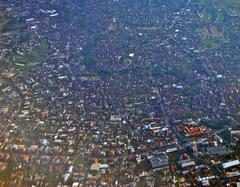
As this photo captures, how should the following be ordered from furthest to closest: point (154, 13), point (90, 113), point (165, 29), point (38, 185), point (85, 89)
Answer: point (154, 13), point (165, 29), point (85, 89), point (90, 113), point (38, 185)

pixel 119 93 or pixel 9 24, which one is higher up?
pixel 9 24

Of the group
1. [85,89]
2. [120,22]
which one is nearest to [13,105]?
[85,89]

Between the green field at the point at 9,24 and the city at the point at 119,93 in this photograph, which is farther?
the green field at the point at 9,24

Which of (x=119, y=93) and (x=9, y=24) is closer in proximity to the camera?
(x=119, y=93)

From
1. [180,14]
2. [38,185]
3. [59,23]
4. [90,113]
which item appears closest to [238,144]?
[90,113]

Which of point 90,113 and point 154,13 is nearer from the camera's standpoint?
point 90,113

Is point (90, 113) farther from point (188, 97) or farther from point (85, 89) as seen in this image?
point (188, 97)

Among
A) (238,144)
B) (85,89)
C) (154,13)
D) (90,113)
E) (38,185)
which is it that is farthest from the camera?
(154,13)

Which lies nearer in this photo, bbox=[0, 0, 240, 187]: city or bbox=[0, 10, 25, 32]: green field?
bbox=[0, 0, 240, 187]: city

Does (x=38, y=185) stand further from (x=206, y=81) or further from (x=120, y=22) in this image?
(x=120, y=22)
